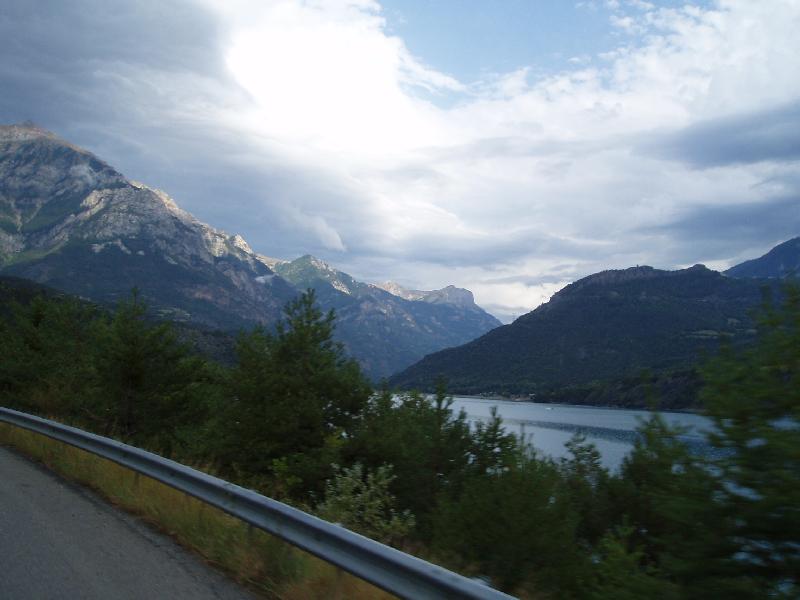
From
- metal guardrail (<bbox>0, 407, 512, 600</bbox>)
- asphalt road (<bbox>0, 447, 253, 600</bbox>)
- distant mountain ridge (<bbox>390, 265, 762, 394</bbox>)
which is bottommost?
asphalt road (<bbox>0, 447, 253, 600</bbox>)

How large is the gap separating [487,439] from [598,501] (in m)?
2.86

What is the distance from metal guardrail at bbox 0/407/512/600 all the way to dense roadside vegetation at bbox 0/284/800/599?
128 cm

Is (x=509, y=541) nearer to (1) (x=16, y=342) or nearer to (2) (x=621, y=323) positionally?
(1) (x=16, y=342)

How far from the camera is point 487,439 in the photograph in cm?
1597

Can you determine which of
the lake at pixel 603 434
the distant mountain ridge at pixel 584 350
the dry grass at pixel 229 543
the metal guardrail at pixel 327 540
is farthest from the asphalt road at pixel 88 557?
the distant mountain ridge at pixel 584 350

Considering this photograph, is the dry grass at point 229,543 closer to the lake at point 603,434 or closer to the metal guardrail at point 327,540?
the metal guardrail at point 327,540

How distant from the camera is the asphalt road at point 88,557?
4688mm

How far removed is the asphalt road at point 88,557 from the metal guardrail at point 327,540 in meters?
0.50

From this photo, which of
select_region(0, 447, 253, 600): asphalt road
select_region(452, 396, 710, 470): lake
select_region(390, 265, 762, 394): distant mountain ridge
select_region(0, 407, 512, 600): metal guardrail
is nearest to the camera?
select_region(0, 407, 512, 600): metal guardrail

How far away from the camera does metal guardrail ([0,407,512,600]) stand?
3.75 m

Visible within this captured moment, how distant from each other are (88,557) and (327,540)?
2.17 meters

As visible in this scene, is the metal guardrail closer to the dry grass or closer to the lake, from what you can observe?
the dry grass

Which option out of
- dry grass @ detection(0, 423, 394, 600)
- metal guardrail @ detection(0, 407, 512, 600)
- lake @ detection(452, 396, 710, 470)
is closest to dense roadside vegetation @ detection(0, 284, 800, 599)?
lake @ detection(452, 396, 710, 470)

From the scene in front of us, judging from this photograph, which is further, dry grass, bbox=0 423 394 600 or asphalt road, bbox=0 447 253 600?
dry grass, bbox=0 423 394 600
